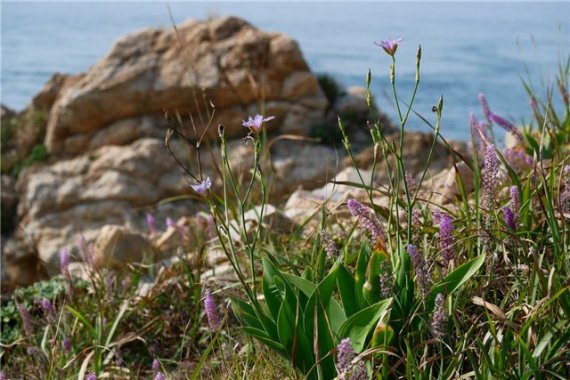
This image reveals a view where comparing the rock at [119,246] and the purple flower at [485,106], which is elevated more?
the purple flower at [485,106]

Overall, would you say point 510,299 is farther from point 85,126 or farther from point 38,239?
point 85,126

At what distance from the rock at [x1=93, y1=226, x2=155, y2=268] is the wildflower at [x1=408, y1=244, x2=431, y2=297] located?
3.31 m

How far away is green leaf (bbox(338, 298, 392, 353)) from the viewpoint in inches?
102

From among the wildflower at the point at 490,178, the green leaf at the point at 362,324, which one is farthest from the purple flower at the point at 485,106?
the green leaf at the point at 362,324

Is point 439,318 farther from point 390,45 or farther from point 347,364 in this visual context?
point 390,45

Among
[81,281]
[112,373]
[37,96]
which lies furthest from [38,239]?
[112,373]

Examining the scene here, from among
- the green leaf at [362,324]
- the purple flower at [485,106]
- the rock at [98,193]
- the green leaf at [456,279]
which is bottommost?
the rock at [98,193]

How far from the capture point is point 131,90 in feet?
44.8

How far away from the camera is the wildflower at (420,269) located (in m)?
2.47

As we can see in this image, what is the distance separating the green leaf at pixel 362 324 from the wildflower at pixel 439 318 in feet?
0.50

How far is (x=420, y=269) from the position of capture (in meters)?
2.50

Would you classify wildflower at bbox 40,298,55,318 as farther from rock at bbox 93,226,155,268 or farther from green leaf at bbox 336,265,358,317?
green leaf at bbox 336,265,358,317

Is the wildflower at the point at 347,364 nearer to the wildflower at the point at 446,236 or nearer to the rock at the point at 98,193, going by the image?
the wildflower at the point at 446,236

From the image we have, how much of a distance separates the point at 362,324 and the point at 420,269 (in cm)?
A: 28
